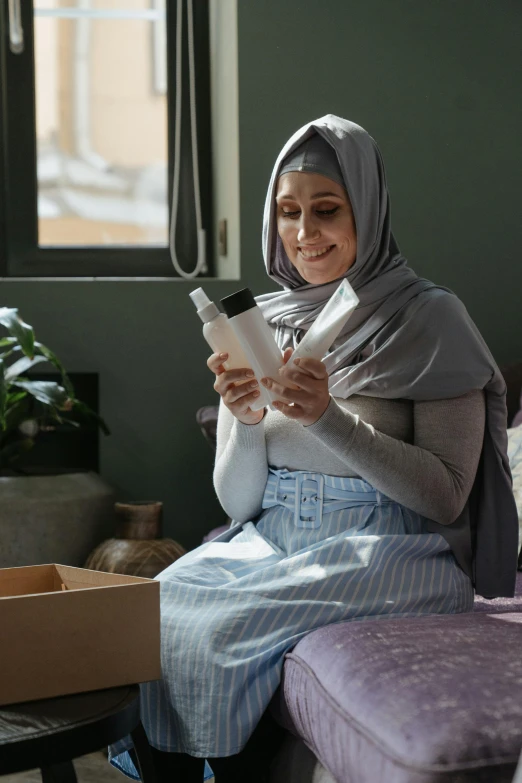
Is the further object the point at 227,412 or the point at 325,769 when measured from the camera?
the point at 227,412

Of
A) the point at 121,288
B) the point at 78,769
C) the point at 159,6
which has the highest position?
the point at 159,6

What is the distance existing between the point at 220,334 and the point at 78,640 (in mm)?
419

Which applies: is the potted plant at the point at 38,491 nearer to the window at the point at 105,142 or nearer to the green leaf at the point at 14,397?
the green leaf at the point at 14,397

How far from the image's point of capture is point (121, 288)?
2469 mm

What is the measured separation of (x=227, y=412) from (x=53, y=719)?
2.20 feet

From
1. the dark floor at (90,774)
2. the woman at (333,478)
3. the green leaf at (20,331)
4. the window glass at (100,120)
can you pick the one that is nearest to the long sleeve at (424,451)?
Answer: the woman at (333,478)

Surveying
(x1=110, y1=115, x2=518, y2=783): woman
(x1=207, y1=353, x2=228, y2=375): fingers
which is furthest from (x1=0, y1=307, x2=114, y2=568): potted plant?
(x1=207, y1=353, x2=228, y2=375): fingers

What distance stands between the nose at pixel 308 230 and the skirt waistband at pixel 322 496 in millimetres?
351

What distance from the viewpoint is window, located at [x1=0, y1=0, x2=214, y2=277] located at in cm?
269

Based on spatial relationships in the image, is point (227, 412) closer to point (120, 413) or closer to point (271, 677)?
point (271, 677)

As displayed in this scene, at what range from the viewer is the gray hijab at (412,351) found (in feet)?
4.47

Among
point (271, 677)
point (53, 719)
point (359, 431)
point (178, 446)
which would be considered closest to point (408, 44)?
point (178, 446)

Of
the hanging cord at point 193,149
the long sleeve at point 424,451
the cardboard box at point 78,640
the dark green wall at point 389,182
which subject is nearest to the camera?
the cardboard box at point 78,640

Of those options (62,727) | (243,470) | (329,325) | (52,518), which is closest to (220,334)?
(329,325)
